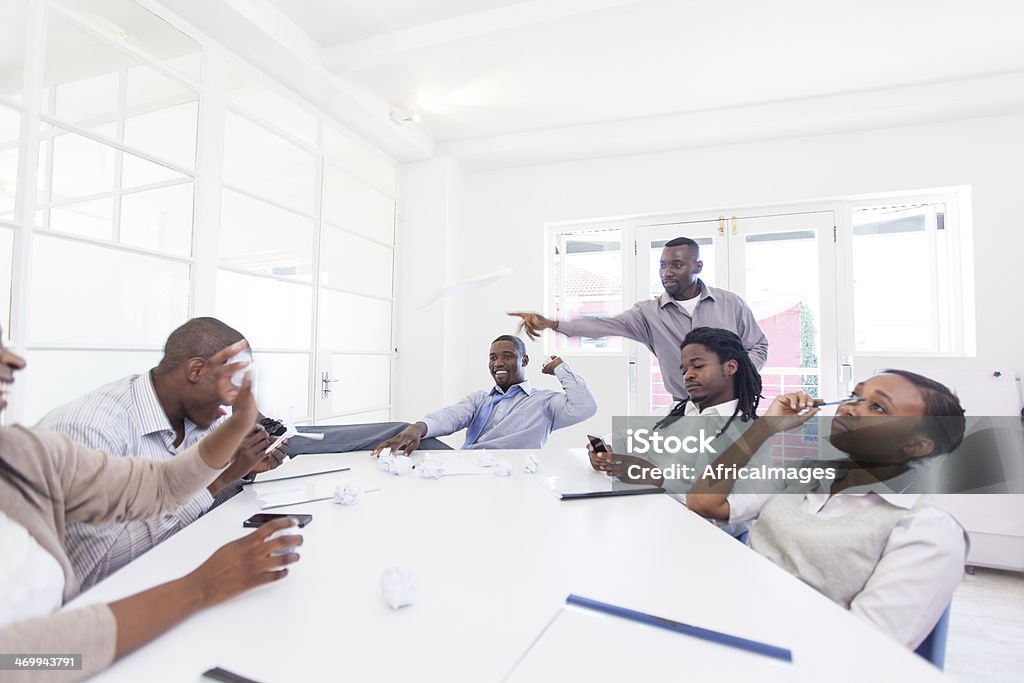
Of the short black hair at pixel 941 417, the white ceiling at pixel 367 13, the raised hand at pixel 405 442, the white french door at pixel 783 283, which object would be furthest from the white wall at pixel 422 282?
the short black hair at pixel 941 417

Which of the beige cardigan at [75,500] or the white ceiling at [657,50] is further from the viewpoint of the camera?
the white ceiling at [657,50]

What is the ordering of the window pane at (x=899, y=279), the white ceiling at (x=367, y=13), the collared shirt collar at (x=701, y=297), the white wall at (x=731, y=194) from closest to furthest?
the collared shirt collar at (x=701, y=297)
the white ceiling at (x=367, y=13)
the white wall at (x=731, y=194)
the window pane at (x=899, y=279)

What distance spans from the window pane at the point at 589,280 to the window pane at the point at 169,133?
8.74 feet

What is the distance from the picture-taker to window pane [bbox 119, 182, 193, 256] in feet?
7.27

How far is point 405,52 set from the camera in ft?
9.18

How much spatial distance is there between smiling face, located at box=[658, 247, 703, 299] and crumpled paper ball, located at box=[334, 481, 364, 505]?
1.77 meters

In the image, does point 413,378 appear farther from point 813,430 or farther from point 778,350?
point 813,430

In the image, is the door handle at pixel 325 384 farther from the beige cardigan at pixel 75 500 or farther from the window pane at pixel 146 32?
the beige cardigan at pixel 75 500

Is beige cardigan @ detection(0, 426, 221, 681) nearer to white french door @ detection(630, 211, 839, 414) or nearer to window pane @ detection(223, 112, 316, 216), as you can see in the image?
window pane @ detection(223, 112, 316, 216)

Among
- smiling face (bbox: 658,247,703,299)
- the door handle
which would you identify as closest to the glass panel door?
smiling face (bbox: 658,247,703,299)

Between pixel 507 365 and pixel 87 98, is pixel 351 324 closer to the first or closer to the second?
pixel 507 365

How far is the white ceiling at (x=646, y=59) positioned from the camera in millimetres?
2535

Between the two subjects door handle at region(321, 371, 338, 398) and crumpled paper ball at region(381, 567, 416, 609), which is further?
door handle at region(321, 371, 338, 398)

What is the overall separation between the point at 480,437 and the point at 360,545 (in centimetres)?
156
